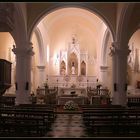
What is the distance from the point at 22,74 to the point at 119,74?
18.1ft

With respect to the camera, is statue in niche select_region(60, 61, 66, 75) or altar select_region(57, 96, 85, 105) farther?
statue in niche select_region(60, 61, 66, 75)

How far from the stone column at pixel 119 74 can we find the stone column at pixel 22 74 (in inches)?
193

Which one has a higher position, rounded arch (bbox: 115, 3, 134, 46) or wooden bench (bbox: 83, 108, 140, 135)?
rounded arch (bbox: 115, 3, 134, 46)

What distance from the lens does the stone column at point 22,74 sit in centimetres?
1872

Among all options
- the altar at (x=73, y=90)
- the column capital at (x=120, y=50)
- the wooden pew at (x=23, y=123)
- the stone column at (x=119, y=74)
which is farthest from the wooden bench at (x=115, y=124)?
the altar at (x=73, y=90)

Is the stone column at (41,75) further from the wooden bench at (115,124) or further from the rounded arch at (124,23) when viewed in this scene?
the wooden bench at (115,124)

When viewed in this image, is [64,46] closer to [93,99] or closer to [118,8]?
[93,99]

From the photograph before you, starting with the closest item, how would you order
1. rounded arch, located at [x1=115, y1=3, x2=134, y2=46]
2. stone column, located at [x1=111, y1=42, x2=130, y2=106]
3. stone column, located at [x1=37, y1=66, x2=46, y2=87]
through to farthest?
1. rounded arch, located at [x1=115, y1=3, x2=134, y2=46]
2. stone column, located at [x1=111, y1=42, x2=130, y2=106]
3. stone column, located at [x1=37, y1=66, x2=46, y2=87]

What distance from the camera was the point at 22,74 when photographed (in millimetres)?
18938

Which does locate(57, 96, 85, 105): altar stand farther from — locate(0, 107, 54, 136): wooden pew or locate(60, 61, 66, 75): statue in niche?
locate(0, 107, 54, 136): wooden pew

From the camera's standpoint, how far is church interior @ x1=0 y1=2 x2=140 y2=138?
11.8 m

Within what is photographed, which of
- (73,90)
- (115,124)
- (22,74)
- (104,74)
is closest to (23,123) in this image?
(115,124)

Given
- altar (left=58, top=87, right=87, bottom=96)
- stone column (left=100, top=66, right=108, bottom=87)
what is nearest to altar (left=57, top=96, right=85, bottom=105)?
altar (left=58, top=87, right=87, bottom=96)

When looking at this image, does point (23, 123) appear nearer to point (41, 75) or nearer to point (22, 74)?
point (22, 74)
